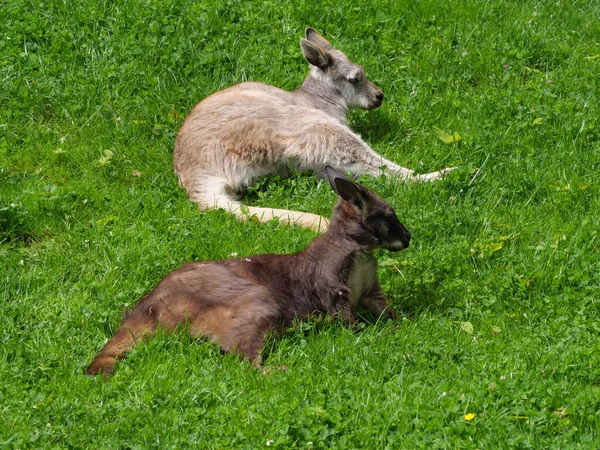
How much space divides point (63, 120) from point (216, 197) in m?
1.83

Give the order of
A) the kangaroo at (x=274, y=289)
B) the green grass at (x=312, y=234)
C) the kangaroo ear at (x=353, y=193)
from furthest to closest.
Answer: the kangaroo ear at (x=353, y=193) → the kangaroo at (x=274, y=289) → the green grass at (x=312, y=234)

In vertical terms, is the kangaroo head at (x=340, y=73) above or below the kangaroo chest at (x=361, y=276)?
below

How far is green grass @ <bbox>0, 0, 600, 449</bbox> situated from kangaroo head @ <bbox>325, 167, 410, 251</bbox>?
0.38 metres

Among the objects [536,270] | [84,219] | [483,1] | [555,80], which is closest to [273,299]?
[536,270]

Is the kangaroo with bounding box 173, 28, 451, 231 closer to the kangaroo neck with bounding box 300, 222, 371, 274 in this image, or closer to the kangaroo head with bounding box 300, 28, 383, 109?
the kangaroo head with bounding box 300, 28, 383, 109

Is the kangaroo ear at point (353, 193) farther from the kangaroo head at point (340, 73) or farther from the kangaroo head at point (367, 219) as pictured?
the kangaroo head at point (340, 73)

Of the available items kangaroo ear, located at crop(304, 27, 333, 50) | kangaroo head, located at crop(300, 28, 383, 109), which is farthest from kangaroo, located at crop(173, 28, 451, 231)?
kangaroo ear, located at crop(304, 27, 333, 50)

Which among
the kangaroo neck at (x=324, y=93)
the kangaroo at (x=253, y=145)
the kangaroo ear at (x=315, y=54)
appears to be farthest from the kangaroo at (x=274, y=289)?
the kangaroo ear at (x=315, y=54)

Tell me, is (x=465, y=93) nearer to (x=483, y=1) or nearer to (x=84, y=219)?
(x=483, y=1)

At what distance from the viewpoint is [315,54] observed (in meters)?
9.30

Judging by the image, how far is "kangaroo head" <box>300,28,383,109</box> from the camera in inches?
365

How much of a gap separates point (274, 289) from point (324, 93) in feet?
12.5

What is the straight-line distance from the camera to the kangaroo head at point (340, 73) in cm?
927

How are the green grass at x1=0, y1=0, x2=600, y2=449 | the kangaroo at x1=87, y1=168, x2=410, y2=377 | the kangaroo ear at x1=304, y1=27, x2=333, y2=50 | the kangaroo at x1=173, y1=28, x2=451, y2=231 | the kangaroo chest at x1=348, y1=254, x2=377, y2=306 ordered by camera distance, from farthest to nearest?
the kangaroo ear at x1=304, y1=27, x2=333, y2=50
the kangaroo at x1=173, y1=28, x2=451, y2=231
the kangaroo chest at x1=348, y1=254, x2=377, y2=306
the kangaroo at x1=87, y1=168, x2=410, y2=377
the green grass at x1=0, y1=0, x2=600, y2=449
